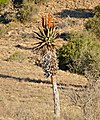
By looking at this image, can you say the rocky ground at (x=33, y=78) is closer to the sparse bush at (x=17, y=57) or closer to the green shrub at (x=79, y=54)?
the sparse bush at (x=17, y=57)

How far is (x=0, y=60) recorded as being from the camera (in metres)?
45.8

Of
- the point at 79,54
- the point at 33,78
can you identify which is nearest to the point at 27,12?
→ the point at 79,54

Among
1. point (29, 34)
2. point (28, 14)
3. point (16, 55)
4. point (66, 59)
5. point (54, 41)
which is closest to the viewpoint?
point (54, 41)

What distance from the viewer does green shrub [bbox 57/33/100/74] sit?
134 ft

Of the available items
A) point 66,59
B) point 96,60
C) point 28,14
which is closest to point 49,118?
point 96,60

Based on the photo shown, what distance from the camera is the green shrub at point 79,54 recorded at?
40.7 m

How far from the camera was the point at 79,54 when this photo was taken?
139 feet

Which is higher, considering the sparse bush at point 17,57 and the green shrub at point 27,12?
the sparse bush at point 17,57

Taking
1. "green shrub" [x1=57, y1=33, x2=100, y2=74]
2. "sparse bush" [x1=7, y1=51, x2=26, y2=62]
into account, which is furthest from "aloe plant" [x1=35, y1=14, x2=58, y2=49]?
Answer: "sparse bush" [x1=7, y1=51, x2=26, y2=62]

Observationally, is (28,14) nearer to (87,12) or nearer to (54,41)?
(87,12)

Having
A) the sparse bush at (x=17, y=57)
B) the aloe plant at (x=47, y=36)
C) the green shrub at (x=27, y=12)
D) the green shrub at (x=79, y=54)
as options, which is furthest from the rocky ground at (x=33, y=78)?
the green shrub at (x=79, y=54)

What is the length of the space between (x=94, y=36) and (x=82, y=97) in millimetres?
28469

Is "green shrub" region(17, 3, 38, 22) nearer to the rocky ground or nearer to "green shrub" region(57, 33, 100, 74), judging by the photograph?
the rocky ground

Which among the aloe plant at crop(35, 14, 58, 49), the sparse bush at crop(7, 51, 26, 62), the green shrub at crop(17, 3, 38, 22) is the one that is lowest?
the green shrub at crop(17, 3, 38, 22)
